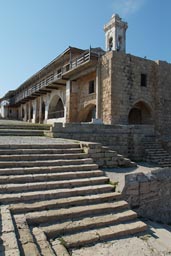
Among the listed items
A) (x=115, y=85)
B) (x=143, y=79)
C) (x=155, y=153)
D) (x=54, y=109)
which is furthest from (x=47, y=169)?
(x=54, y=109)

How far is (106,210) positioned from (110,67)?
1194cm

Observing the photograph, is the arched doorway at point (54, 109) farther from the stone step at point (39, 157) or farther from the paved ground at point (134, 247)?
the paved ground at point (134, 247)

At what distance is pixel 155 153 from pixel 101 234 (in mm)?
7192

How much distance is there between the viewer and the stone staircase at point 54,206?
3336mm

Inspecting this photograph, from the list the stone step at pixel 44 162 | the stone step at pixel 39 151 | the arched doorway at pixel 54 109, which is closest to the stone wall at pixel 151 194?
the stone step at pixel 44 162

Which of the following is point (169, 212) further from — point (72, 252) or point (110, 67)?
point (110, 67)

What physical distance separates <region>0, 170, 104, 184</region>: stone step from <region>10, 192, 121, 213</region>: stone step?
79cm

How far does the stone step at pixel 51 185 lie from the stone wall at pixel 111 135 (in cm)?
417

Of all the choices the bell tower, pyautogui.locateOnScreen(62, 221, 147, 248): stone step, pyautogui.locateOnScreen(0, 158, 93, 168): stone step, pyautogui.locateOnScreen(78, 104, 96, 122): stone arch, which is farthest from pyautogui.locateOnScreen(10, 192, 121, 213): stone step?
the bell tower

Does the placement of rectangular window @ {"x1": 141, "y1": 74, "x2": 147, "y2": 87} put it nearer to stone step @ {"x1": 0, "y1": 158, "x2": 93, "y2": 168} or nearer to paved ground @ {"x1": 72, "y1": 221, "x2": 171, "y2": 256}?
stone step @ {"x1": 0, "y1": 158, "x2": 93, "y2": 168}

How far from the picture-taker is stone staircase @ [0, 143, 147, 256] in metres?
3.34

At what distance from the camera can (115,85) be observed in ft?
48.9

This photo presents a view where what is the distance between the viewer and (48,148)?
693 cm

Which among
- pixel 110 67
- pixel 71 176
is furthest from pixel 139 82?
pixel 71 176
